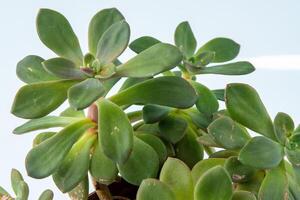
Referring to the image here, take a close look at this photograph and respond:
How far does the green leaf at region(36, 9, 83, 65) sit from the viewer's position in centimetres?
72

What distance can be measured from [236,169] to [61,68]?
0.26 m

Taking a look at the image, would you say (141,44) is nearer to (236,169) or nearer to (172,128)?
(172,128)

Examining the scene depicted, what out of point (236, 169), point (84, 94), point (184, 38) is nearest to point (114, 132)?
point (84, 94)

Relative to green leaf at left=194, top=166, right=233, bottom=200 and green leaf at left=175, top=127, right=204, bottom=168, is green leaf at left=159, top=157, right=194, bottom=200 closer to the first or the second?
green leaf at left=194, top=166, right=233, bottom=200

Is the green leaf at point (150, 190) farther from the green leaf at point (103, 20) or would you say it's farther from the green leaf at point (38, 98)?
the green leaf at point (103, 20)

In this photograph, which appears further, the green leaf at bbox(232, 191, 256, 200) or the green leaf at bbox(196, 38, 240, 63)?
the green leaf at bbox(196, 38, 240, 63)

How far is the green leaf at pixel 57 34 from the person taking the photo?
718 mm

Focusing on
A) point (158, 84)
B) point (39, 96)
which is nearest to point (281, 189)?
point (158, 84)

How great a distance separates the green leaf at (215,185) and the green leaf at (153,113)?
173mm

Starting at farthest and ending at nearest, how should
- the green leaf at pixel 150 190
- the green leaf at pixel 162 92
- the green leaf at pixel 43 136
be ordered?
the green leaf at pixel 43 136 → the green leaf at pixel 162 92 → the green leaf at pixel 150 190

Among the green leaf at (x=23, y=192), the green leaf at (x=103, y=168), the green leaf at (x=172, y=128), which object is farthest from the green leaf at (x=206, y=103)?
the green leaf at (x=23, y=192)

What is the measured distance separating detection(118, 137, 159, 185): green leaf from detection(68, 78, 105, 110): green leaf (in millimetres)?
113

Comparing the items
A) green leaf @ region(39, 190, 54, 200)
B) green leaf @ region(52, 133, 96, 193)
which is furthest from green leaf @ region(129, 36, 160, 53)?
green leaf @ region(39, 190, 54, 200)

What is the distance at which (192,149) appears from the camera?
0.80 m
